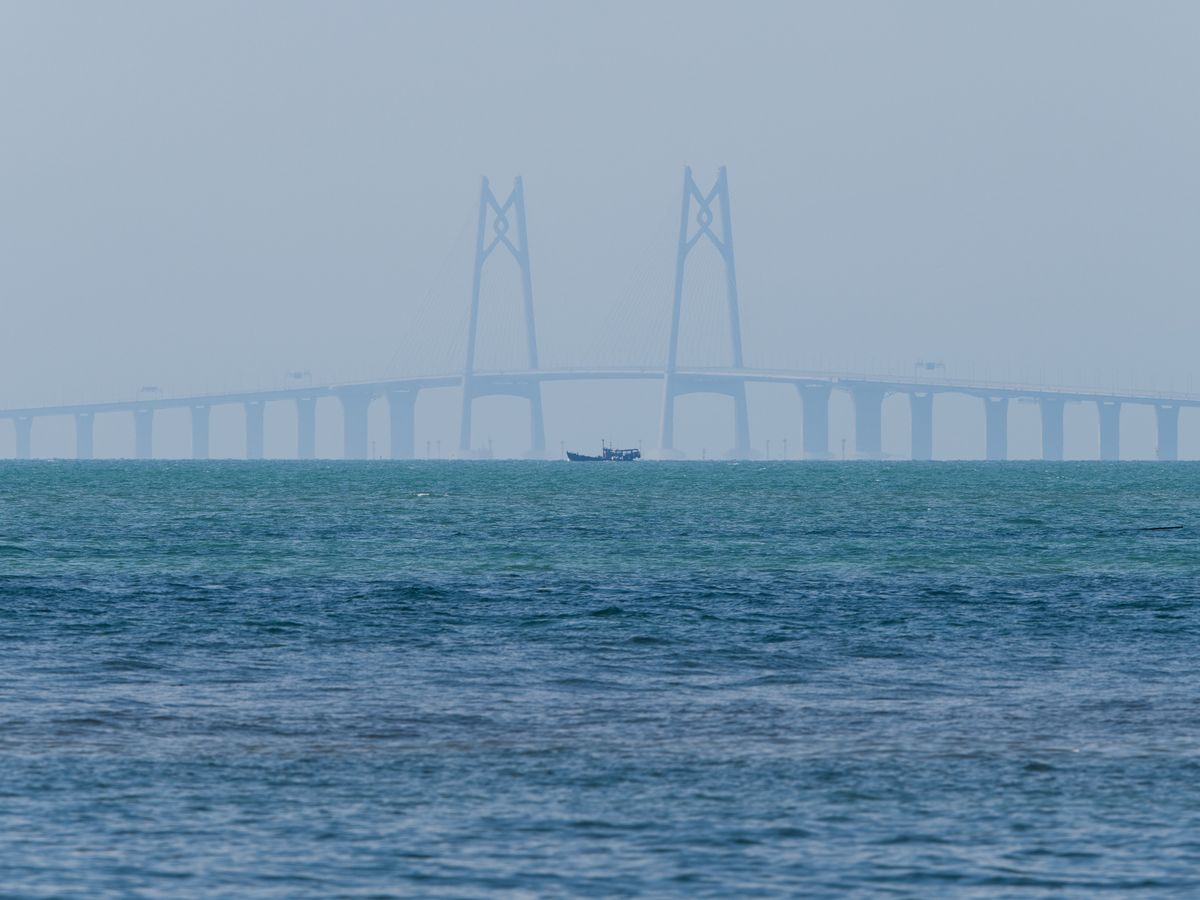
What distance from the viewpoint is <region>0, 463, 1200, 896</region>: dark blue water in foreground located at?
41.9 ft

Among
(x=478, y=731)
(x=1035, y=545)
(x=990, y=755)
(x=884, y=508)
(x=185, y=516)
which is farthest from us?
(x=884, y=508)

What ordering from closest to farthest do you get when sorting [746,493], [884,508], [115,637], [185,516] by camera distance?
1. [115,637]
2. [185,516]
3. [884,508]
4. [746,493]

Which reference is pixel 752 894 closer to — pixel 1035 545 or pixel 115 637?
pixel 115 637

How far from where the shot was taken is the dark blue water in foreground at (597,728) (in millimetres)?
12781

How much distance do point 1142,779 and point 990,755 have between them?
4.71 ft

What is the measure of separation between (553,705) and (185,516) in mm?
50887

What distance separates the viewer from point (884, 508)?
78500mm

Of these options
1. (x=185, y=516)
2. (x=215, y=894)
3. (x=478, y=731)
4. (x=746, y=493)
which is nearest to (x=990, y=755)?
(x=478, y=731)

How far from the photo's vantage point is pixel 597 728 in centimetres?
1825

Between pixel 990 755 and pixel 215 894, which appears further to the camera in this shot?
pixel 990 755

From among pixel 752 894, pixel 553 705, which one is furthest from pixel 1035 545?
pixel 752 894

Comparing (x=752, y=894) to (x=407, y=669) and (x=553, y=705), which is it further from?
(x=407, y=669)

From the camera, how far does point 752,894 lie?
39.2ft

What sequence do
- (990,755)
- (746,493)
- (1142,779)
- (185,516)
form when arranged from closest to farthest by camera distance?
(1142,779) → (990,755) → (185,516) → (746,493)
